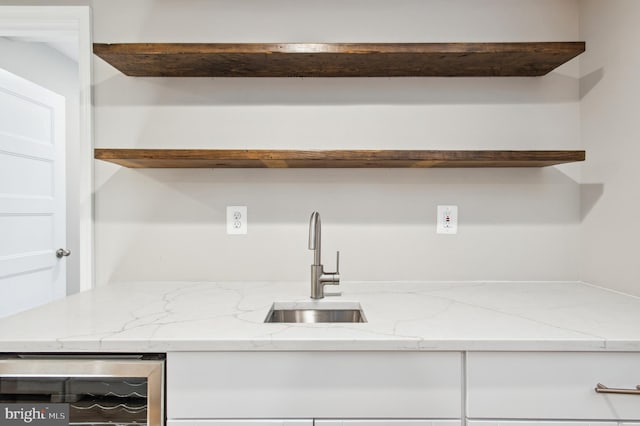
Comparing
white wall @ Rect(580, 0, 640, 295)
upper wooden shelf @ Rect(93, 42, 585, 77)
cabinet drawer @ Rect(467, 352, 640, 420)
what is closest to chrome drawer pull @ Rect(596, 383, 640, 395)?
cabinet drawer @ Rect(467, 352, 640, 420)

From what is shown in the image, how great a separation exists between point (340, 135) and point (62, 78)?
2.50 m

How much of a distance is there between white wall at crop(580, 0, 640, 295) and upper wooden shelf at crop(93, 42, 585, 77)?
0.19 metres

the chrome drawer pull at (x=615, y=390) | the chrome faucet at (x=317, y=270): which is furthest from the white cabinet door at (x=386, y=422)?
the chrome faucet at (x=317, y=270)

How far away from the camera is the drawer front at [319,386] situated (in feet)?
3.16

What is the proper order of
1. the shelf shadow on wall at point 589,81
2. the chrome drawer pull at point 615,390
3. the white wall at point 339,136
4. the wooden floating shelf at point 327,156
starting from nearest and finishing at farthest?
the chrome drawer pull at point 615,390 < the wooden floating shelf at point 327,156 < the shelf shadow on wall at point 589,81 < the white wall at point 339,136

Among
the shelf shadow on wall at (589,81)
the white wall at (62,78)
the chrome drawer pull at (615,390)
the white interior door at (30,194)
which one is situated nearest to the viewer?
the chrome drawer pull at (615,390)

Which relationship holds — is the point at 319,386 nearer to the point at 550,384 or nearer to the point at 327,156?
the point at 550,384

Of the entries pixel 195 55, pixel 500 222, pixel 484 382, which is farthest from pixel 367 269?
pixel 195 55

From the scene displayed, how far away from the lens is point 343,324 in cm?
105

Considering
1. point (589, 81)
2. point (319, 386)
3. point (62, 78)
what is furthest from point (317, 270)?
point (62, 78)

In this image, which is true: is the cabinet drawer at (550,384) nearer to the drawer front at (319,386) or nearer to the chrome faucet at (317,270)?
the drawer front at (319,386)

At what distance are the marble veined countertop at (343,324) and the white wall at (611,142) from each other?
0.45 ft

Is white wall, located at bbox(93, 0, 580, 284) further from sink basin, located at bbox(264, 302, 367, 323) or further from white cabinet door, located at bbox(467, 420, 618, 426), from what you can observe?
white cabinet door, located at bbox(467, 420, 618, 426)

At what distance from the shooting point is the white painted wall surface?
1.65 metres
